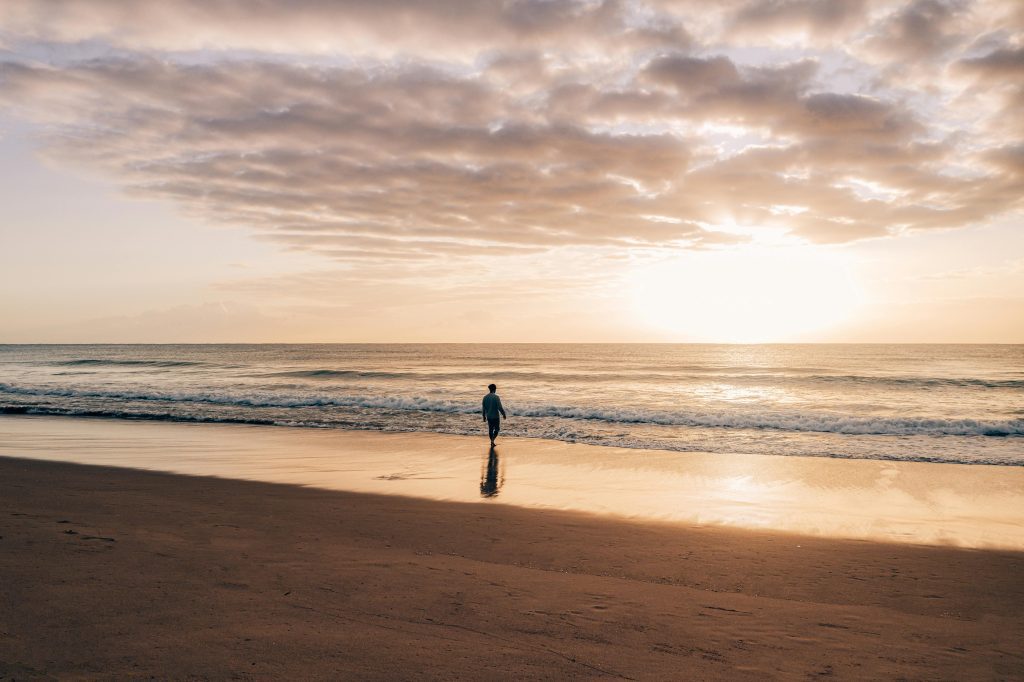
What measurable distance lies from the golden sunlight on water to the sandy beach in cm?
117

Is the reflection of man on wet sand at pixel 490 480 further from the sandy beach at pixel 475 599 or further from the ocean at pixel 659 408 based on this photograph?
the ocean at pixel 659 408

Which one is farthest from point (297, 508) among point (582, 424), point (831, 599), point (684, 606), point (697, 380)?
point (697, 380)

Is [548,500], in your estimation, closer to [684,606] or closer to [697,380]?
[684,606]

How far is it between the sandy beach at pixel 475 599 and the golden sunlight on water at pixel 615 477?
117 centimetres

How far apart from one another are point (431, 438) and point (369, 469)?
18.4ft

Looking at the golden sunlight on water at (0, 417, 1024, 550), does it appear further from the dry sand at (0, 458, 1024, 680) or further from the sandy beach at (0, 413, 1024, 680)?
the dry sand at (0, 458, 1024, 680)

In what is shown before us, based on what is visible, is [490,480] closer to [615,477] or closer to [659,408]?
[615,477]

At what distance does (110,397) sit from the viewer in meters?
32.5

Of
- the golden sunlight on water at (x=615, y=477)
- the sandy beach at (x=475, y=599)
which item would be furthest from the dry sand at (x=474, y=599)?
the golden sunlight on water at (x=615, y=477)

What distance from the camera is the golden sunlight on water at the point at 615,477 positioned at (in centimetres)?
977

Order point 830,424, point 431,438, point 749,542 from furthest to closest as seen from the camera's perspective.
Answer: point 830,424 < point 431,438 < point 749,542

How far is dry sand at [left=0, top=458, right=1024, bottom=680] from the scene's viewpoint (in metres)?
4.43

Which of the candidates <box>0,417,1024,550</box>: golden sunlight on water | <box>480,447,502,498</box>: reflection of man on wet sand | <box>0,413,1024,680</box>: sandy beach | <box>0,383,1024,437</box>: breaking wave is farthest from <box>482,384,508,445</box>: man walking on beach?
<box>0,413,1024,680</box>: sandy beach

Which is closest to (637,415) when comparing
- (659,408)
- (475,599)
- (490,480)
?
(659,408)
